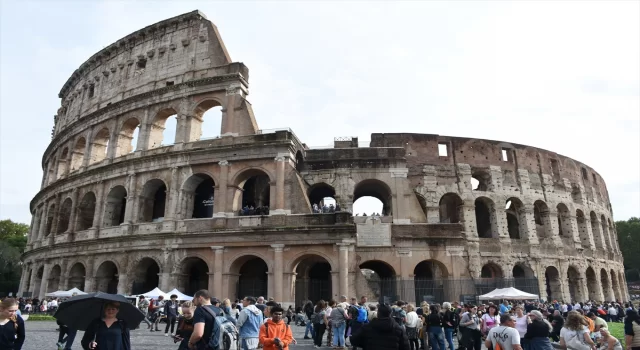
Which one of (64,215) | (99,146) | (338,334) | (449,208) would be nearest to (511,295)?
(338,334)

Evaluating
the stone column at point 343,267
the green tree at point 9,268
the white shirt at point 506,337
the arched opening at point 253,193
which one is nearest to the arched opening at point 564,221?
the stone column at point 343,267

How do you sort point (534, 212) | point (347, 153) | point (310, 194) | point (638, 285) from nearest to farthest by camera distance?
point (347, 153) < point (310, 194) < point (534, 212) < point (638, 285)

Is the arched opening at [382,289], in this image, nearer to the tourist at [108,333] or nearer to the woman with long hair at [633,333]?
the woman with long hair at [633,333]

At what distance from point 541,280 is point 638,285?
39201 mm

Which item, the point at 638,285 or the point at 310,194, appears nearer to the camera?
the point at 310,194

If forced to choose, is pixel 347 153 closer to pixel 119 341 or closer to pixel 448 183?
pixel 448 183

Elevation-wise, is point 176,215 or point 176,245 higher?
point 176,215

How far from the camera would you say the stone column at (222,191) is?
18703 mm

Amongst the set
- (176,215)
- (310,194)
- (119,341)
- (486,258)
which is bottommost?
(119,341)

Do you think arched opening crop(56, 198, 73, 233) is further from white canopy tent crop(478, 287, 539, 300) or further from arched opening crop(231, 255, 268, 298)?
white canopy tent crop(478, 287, 539, 300)

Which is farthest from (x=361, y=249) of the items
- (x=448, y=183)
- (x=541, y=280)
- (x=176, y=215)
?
(x=541, y=280)

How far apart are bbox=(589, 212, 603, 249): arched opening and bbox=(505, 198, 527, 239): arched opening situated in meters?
6.45

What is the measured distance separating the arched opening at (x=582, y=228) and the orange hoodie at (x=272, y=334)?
27969 millimetres

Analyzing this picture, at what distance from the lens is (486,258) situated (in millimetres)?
22234
